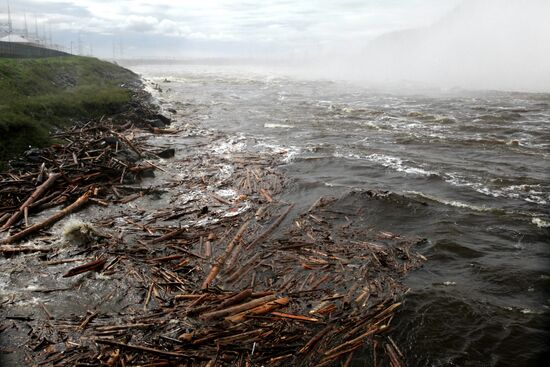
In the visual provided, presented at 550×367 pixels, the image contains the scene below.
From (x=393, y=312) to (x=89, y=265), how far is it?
23.7 ft

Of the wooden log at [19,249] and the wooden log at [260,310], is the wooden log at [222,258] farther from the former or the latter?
the wooden log at [19,249]

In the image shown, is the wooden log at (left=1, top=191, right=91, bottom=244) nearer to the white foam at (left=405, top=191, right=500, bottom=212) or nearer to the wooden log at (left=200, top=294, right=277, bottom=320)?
the wooden log at (left=200, top=294, right=277, bottom=320)

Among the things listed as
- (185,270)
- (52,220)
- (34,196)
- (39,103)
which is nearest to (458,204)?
(185,270)

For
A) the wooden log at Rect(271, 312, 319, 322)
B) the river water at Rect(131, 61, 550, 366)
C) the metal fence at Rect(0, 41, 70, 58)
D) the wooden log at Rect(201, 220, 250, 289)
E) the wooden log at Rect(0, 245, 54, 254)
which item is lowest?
the wooden log at Rect(0, 245, 54, 254)

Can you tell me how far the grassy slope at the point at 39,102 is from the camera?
16.9 meters

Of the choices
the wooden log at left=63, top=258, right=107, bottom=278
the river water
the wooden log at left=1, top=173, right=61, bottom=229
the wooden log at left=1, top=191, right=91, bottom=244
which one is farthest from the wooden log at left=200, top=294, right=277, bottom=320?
the wooden log at left=1, top=173, right=61, bottom=229

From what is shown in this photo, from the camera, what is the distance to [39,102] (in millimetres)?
21609

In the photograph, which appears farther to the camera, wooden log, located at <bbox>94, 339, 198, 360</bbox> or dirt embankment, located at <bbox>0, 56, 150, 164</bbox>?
dirt embankment, located at <bbox>0, 56, 150, 164</bbox>

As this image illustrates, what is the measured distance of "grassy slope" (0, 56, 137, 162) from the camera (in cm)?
1688

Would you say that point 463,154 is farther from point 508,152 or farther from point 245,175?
point 245,175

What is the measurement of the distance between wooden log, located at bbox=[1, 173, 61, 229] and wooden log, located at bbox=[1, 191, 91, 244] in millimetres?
853

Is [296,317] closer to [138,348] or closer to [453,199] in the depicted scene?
[138,348]

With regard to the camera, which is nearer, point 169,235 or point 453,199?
point 169,235

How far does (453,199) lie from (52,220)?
1365cm
